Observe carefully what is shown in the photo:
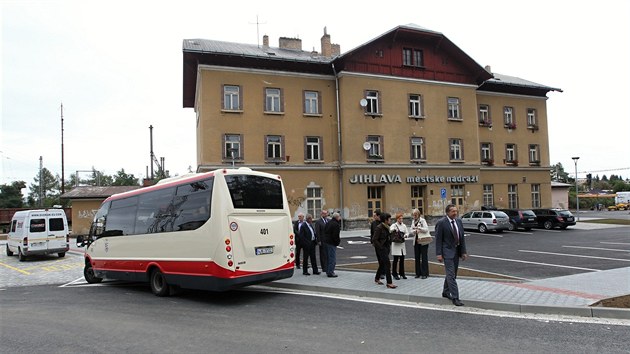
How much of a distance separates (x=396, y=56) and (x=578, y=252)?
19718mm

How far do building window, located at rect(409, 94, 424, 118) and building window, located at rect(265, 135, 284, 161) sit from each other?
10392mm

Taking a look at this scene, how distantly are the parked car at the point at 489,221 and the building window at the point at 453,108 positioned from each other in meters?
8.66

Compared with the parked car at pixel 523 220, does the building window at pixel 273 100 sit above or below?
above

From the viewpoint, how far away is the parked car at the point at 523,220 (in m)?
27.8

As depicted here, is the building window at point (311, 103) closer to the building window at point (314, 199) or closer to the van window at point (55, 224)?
the building window at point (314, 199)

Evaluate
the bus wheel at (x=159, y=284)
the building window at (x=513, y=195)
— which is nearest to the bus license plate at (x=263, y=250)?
the bus wheel at (x=159, y=284)

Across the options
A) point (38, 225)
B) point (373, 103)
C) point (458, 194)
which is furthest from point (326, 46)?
point (38, 225)

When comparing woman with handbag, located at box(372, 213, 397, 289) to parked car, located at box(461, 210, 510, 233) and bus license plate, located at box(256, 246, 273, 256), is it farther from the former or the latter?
parked car, located at box(461, 210, 510, 233)

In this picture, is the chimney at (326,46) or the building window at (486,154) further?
the building window at (486,154)

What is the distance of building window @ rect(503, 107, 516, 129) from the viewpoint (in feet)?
118

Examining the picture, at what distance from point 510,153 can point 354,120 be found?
1623 cm

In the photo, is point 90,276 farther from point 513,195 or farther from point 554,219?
point 513,195

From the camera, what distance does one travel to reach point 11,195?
217 feet

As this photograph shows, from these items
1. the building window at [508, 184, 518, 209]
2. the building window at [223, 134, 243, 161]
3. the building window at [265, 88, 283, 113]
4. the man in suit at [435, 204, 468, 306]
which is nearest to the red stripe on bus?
the man in suit at [435, 204, 468, 306]
